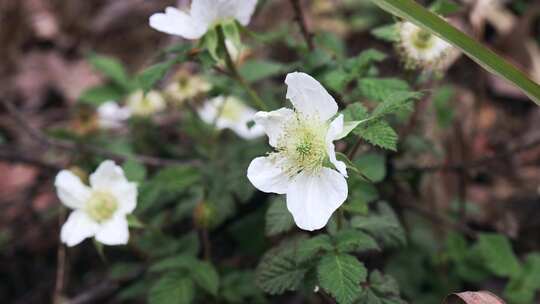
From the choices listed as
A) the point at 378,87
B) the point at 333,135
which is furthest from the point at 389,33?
the point at 333,135

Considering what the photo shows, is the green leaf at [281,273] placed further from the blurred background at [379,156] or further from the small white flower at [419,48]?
the small white flower at [419,48]

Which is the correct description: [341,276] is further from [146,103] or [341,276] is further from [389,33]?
[146,103]

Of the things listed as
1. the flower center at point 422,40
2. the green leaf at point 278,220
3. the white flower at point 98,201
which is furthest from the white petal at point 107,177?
the flower center at point 422,40

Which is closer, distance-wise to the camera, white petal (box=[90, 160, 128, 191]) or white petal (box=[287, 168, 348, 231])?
white petal (box=[287, 168, 348, 231])

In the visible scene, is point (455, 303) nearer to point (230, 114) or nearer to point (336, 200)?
point (336, 200)

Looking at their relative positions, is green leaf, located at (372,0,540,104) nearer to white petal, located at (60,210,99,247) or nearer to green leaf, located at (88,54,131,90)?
white petal, located at (60,210,99,247)

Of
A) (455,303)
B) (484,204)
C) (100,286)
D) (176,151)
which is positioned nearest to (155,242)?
(100,286)

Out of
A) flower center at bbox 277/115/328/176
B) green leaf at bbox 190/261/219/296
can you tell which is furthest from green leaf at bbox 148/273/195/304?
flower center at bbox 277/115/328/176
